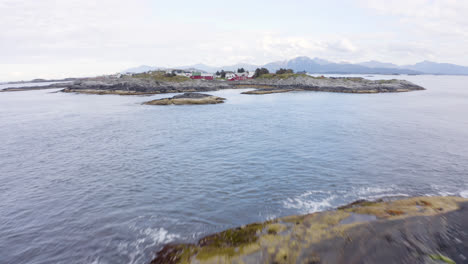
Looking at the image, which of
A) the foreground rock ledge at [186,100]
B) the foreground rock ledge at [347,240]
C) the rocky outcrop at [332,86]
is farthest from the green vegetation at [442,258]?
the rocky outcrop at [332,86]

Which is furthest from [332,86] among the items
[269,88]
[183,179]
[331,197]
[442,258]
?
[442,258]

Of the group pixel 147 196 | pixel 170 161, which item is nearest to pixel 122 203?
pixel 147 196

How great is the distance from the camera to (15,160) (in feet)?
74.7

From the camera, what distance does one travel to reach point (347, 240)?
371 inches

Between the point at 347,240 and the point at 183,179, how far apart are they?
1164 cm

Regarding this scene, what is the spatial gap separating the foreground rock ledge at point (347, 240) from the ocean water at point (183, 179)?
1.63 metres

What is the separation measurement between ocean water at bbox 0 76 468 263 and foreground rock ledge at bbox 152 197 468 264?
1625 mm

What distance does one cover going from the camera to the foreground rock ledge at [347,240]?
8750 mm

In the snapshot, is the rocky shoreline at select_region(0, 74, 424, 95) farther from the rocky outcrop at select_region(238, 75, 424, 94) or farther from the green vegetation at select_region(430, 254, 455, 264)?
the green vegetation at select_region(430, 254, 455, 264)

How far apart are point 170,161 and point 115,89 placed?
101263 millimetres

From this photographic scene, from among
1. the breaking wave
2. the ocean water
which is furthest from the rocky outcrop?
the breaking wave

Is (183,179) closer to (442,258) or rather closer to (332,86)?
(442,258)

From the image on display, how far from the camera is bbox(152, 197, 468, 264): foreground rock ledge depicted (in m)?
8.75

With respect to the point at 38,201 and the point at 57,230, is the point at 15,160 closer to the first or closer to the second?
the point at 38,201
